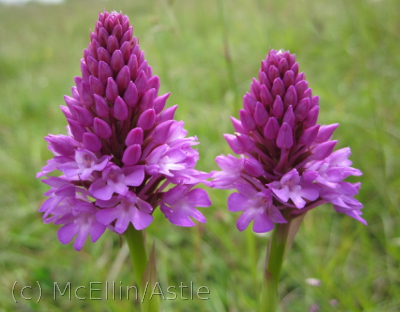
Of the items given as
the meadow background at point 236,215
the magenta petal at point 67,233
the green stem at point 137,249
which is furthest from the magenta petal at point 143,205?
the meadow background at point 236,215

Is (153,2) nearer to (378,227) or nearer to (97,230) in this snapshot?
(97,230)

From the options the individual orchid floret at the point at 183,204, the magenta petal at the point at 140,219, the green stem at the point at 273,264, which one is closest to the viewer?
the magenta petal at the point at 140,219

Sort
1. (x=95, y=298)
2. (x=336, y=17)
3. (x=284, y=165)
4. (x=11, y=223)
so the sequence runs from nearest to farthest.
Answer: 1. (x=284, y=165)
2. (x=95, y=298)
3. (x=11, y=223)
4. (x=336, y=17)

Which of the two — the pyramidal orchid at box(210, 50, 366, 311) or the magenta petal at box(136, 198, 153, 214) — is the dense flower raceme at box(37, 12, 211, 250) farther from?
the pyramidal orchid at box(210, 50, 366, 311)

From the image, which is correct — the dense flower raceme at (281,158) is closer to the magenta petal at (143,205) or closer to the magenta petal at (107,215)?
the magenta petal at (143,205)

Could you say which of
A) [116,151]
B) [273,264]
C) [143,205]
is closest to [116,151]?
[116,151]

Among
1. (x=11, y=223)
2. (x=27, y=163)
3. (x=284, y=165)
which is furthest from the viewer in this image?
(x=27, y=163)

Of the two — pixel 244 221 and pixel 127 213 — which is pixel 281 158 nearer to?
pixel 244 221

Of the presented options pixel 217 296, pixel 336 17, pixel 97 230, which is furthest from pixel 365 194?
pixel 336 17
